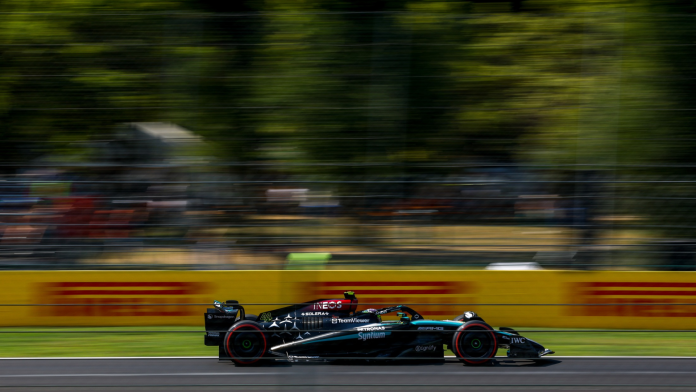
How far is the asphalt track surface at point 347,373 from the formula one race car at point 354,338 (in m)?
0.13

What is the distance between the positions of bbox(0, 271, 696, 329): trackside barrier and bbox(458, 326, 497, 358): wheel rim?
1.47m

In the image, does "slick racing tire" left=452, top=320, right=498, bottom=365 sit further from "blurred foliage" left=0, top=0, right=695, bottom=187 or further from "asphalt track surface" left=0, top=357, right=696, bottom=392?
"blurred foliage" left=0, top=0, right=695, bottom=187

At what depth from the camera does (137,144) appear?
881 centimetres

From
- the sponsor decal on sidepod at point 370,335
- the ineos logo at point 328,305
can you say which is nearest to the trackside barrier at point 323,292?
the ineos logo at point 328,305

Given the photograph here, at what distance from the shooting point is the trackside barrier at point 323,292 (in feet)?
24.2

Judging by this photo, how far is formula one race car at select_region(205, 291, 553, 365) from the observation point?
5.87 meters

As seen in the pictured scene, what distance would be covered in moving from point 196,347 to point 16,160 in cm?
426

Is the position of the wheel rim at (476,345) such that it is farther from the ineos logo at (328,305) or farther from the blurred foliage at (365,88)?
the blurred foliage at (365,88)

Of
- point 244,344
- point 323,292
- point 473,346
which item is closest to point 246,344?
point 244,344

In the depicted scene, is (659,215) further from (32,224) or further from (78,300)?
(32,224)

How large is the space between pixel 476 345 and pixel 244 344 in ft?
6.09

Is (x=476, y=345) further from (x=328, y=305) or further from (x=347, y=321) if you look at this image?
(x=328, y=305)

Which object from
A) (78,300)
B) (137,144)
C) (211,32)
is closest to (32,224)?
(78,300)

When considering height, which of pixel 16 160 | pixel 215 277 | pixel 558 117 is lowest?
pixel 215 277
